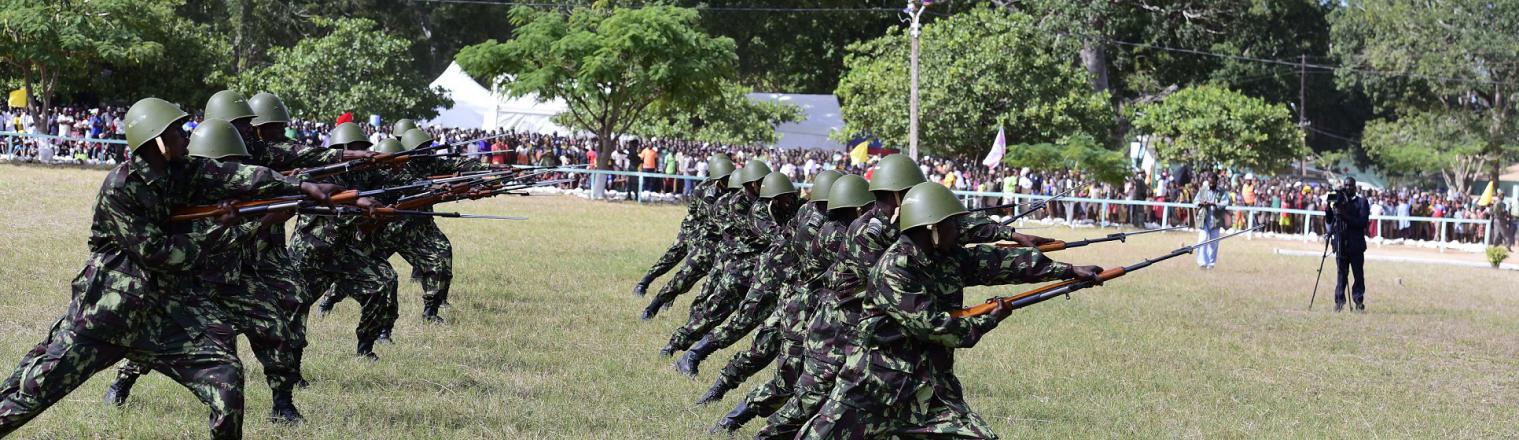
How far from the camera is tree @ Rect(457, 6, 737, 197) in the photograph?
111ft

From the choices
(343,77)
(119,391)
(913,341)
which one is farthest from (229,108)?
(343,77)

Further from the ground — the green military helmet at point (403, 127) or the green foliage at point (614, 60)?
the green foliage at point (614, 60)

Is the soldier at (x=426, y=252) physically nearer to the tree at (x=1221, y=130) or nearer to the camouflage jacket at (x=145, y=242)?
the camouflage jacket at (x=145, y=242)

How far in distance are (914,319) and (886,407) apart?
0.41 m

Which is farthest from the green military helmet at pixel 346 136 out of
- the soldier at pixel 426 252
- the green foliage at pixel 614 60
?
the green foliage at pixel 614 60

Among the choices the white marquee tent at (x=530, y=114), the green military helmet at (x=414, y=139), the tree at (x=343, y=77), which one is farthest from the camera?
the white marquee tent at (x=530, y=114)

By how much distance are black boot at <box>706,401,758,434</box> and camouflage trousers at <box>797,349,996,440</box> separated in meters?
1.75

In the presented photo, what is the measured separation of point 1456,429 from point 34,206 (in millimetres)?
18880

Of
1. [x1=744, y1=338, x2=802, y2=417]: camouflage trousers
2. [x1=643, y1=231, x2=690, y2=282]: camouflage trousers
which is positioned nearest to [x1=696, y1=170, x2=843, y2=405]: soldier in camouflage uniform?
[x1=744, y1=338, x2=802, y2=417]: camouflage trousers

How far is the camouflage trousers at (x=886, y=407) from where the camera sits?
19.9 feet

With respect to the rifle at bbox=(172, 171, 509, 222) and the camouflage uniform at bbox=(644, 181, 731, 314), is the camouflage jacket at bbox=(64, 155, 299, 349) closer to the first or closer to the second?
the rifle at bbox=(172, 171, 509, 222)

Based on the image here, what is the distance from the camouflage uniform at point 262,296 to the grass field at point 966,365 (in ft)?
1.13

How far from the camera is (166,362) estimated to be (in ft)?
20.3

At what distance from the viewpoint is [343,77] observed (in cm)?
4144
